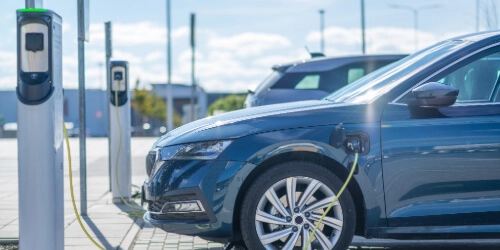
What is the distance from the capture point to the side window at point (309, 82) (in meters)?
10.6

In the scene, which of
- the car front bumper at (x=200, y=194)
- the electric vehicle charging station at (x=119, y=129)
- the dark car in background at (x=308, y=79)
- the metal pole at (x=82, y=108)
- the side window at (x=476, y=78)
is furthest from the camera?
the dark car in background at (x=308, y=79)

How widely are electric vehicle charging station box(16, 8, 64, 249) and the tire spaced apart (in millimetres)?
1268

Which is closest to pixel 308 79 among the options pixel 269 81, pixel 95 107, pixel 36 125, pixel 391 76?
pixel 269 81

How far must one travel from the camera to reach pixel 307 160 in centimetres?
538

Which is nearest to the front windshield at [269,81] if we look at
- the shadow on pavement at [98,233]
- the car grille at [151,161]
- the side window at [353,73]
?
the side window at [353,73]

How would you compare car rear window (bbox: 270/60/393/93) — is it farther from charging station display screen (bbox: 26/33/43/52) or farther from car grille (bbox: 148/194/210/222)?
charging station display screen (bbox: 26/33/43/52)

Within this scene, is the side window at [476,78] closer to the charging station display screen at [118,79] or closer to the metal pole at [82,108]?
the metal pole at [82,108]

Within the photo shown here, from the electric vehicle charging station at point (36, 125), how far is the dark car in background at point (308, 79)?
5.70 meters

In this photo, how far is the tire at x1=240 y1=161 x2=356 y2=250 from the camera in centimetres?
529

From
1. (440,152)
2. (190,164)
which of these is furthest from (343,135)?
(190,164)

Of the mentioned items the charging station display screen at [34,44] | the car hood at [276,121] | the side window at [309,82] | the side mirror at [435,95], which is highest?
the charging station display screen at [34,44]

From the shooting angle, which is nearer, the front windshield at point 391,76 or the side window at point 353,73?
the front windshield at point 391,76

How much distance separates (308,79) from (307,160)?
5.34 meters

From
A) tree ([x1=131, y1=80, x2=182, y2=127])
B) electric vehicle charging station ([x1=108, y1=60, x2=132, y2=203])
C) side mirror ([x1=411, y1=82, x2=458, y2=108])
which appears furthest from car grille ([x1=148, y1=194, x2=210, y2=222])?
tree ([x1=131, y1=80, x2=182, y2=127])
